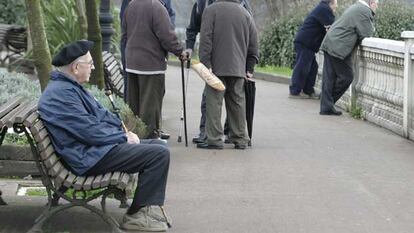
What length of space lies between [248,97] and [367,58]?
147 inches

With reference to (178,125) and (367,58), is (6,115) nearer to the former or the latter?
(178,125)

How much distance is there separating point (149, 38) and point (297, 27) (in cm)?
1158

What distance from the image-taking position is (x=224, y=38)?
10.5m

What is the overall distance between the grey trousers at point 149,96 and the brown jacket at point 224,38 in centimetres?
64

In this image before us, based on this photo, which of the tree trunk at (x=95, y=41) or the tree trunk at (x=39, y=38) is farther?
the tree trunk at (x=95, y=41)

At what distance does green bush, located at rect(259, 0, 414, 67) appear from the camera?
19.1m

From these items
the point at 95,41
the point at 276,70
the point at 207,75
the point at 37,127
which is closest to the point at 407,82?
the point at 207,75

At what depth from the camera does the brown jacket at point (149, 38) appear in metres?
9.99

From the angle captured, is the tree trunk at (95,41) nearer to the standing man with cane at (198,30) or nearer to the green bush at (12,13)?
the standing man with cane at (198,30)

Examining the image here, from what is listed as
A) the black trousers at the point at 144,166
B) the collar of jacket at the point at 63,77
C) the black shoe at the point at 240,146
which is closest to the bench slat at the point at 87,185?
the black trousers at the point at 144,166

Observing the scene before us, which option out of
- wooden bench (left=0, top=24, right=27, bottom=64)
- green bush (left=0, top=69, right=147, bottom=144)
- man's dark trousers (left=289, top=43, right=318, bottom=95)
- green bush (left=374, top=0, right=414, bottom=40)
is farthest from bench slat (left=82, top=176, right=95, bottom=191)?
wooden bench (left=0, top=24, right=27, bottom=64)

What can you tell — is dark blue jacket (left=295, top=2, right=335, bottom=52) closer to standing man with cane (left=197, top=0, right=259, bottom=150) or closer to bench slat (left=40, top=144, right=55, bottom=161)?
standing man with cane (left=197, top=0, right=259, bottom=150)

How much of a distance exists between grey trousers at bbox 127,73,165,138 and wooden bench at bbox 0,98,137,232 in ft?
11.9

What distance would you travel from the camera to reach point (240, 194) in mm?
8219
